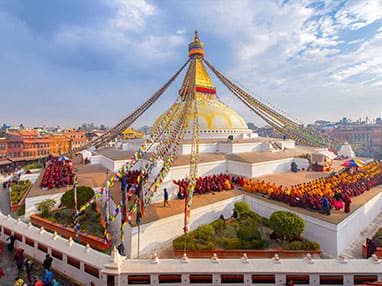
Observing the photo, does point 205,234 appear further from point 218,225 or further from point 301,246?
point 301,246

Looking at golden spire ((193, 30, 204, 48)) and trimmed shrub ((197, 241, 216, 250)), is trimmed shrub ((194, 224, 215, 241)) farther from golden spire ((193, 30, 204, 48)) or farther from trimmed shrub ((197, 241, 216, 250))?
golden spire ((193, 30, 204, 48))

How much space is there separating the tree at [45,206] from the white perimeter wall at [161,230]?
5.01 meters

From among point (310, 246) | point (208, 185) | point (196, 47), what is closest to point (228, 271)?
point (310, 246)

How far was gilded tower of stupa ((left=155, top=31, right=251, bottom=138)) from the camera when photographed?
66.6 ft

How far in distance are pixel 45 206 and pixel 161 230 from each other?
613cm

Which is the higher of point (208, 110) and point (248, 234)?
point (208, 110)

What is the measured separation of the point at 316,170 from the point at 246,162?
6294 mm

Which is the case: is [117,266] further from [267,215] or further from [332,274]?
[267,215]

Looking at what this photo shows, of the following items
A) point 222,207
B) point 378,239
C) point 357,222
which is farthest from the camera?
point 222,207

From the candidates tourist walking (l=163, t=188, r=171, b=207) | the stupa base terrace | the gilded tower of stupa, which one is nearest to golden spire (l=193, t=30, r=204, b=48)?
the gilded tower of stupa

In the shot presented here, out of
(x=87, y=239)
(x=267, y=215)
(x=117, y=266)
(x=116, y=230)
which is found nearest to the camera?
(x=117, y=266)

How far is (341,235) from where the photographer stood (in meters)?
7.46

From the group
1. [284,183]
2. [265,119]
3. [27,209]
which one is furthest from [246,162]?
[27,209]

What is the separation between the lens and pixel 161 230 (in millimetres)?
7637
